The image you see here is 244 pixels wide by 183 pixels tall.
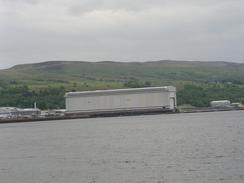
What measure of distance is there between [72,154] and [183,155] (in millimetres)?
12778

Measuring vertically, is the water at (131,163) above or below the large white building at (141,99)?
below


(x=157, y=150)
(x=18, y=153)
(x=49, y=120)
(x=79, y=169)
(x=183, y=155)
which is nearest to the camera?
(x=79, y=169)

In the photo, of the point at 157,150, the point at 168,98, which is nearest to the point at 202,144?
the point at 157,150

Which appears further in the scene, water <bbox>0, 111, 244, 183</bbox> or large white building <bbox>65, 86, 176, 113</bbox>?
large white building <bbox>65, 86, 176, 113</bbox>

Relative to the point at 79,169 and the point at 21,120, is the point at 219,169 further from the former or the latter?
the point at 21,120

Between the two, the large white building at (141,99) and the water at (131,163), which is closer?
the water at (131,163)

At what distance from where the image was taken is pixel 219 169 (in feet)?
141

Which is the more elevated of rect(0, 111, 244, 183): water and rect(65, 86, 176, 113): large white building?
rect(65, 86, 176, 113): large white building

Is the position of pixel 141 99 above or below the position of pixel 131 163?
above

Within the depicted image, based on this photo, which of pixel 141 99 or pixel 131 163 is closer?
pixel 131 163

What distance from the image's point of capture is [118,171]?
1766 inches

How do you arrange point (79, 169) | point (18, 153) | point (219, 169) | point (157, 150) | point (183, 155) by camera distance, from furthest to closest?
point (18, 153) < point (157, 150) < point (183, 155) < point (79, 169) < point (219, 169)

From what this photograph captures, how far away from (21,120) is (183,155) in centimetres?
14616

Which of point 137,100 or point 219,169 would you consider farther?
point 137,100
